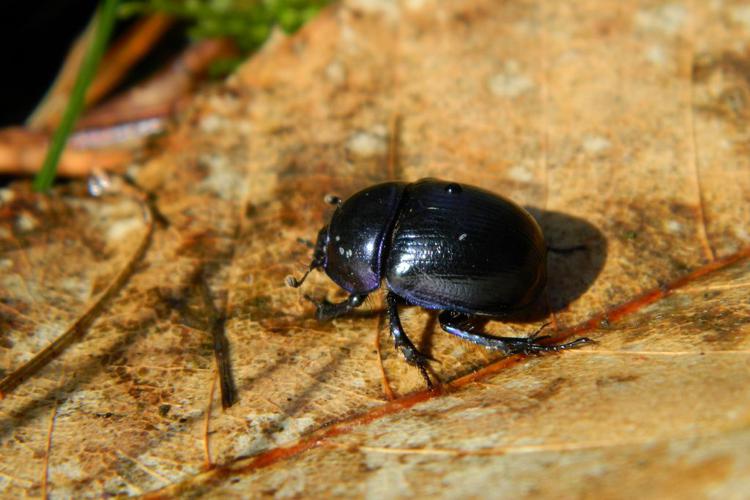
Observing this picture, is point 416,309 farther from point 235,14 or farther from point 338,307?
point 235,14

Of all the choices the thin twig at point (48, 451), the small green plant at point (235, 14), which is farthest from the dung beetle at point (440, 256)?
the small green plant at point (235, 14)

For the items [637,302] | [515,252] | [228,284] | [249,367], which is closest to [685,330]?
[637,302]

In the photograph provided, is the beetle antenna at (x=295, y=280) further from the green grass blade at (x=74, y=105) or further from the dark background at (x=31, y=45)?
the dark background at (x=31, y=45)

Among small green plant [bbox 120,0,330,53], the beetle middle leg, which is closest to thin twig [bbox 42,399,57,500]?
the beetle middle leg

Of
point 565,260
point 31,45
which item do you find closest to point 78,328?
point 565,260

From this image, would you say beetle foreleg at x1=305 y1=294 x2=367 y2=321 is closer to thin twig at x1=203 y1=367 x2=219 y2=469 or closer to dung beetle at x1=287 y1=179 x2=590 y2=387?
dung beetle at x1=287 y1=179 x2=590 y2=387

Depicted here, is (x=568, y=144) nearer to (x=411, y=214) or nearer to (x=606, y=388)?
(x=411, y=214)
